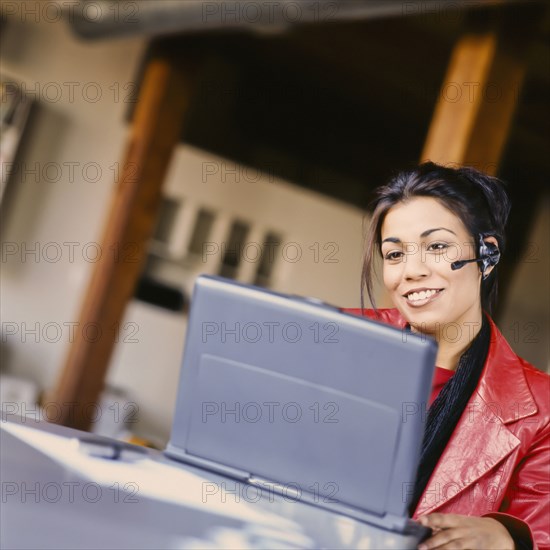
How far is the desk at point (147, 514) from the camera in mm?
1095

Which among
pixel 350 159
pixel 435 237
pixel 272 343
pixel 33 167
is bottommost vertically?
pixel 272 343

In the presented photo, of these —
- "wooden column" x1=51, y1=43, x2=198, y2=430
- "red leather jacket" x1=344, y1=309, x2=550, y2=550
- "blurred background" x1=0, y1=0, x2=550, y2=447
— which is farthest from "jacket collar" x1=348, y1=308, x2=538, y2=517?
"wooden column" x1=51, y1=43, x2=198, y2=430

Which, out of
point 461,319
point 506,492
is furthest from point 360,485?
point 461,319

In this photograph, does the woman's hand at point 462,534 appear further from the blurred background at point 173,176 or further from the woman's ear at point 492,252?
the blurred background at point 173,176

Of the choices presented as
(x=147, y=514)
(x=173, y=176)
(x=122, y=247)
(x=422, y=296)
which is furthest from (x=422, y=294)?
(x=173, y=176)

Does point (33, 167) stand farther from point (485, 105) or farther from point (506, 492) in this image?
point (506, 492)

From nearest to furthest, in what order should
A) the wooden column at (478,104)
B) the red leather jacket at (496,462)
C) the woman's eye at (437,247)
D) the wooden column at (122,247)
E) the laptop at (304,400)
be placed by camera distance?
the laptop at (304,400), the red leather jacket at (496,462), the woman's eye at (437,247), the wooden column at (478,104), the wooden column at (122,247)

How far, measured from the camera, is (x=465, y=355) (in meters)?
1.50

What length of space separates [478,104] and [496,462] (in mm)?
1985

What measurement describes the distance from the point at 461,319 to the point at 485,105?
178 cm

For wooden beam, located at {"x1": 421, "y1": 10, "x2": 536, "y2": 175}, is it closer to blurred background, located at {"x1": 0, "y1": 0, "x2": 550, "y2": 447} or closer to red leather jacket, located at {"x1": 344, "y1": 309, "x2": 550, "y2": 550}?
blurred background, located at {"x1": 0, "y1": 0, "x2": 550, "y2": 447}

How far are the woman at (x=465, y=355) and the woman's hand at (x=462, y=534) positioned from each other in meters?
0.06

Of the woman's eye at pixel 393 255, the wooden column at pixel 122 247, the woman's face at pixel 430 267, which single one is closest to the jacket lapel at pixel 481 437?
the woman's face at pixel 430 267

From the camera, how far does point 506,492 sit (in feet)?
4.51
